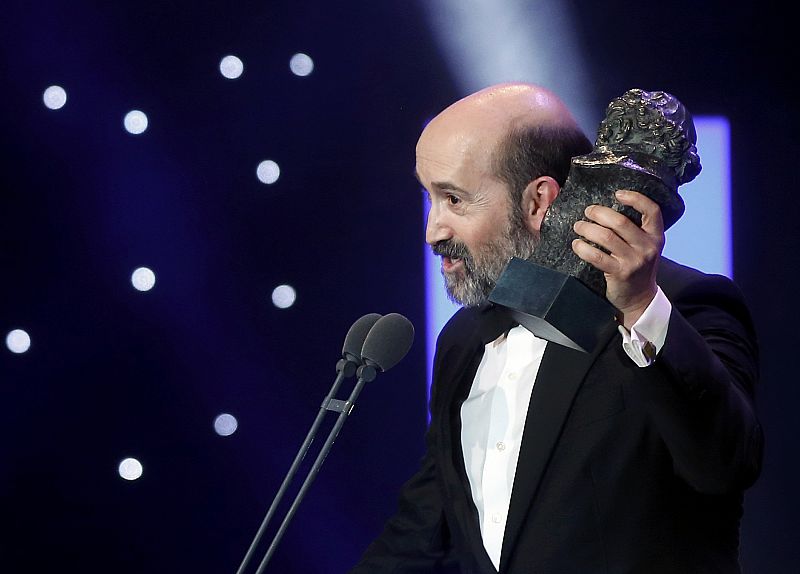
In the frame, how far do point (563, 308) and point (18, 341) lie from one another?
2.09 metres

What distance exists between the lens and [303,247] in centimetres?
295

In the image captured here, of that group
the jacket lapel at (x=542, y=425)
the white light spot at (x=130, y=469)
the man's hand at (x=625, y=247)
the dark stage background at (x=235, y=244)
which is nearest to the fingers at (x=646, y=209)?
the man's hand at (x=625, y=247)

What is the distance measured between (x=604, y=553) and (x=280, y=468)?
1.49 m

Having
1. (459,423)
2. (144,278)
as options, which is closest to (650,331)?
(459,423)

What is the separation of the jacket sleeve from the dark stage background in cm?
150

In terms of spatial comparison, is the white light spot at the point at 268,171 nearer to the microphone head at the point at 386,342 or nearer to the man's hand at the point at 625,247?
the microphone head at the point at 386,342

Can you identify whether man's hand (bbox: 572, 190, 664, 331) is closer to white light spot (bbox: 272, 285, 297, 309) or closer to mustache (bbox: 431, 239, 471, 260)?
mustache (bbox: 431, 239, 471, 260)

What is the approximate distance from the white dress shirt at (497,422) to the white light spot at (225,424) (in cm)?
117

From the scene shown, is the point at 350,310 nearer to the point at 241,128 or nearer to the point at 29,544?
the point at 241,128

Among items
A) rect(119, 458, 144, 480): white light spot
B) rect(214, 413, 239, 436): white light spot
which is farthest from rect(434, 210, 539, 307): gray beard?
rect(119, 458, 144, 480): white light spot

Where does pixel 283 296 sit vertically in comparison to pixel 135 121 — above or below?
below

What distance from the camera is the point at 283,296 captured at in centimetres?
294

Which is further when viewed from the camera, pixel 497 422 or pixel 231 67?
pixel 231 67

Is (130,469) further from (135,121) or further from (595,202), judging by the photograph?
(595,202)
